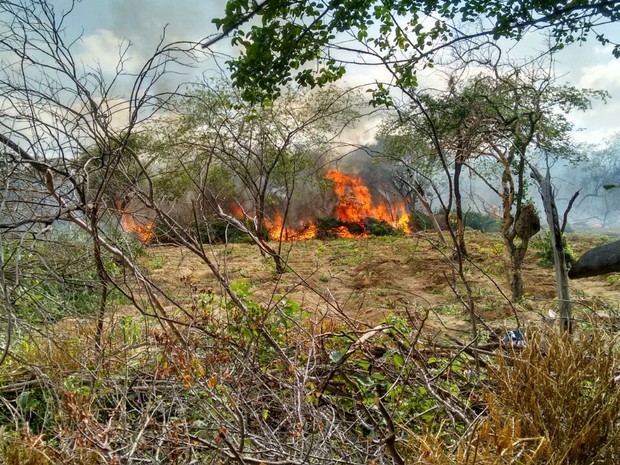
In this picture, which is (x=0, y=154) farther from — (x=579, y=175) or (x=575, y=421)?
(x=579, y=175)

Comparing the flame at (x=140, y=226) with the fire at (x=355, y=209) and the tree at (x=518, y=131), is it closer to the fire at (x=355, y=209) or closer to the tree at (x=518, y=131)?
the tree at (x=518, y=131)

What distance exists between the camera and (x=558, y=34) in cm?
394

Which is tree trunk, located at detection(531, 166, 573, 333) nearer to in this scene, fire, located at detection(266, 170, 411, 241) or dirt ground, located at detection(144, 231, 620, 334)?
dirt ground, located at detection(144, 231, 620, 334)

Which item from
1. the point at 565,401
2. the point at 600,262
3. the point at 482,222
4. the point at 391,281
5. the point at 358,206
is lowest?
the point at 391,281

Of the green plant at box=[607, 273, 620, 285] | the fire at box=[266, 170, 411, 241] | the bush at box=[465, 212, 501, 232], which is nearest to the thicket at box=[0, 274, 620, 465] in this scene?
the green plant at box=[607, 273, 620, 285]

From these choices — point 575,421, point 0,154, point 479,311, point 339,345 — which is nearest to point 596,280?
point 479,311

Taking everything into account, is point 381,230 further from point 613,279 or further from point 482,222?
point 613,279

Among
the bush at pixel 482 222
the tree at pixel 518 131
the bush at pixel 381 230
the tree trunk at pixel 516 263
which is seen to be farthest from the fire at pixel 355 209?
the tree trunk at pixel 516 263

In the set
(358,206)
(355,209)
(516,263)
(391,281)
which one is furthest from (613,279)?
(358,206)

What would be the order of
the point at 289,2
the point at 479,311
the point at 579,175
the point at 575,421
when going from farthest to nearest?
the point at 579,175 → the point at 479,311 → the point at 289,2 → the point at 575,421

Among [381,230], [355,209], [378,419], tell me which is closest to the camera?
[378,419]

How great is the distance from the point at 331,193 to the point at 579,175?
34887 mm

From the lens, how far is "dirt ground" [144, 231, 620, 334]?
279 inches

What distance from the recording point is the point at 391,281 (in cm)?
1018
